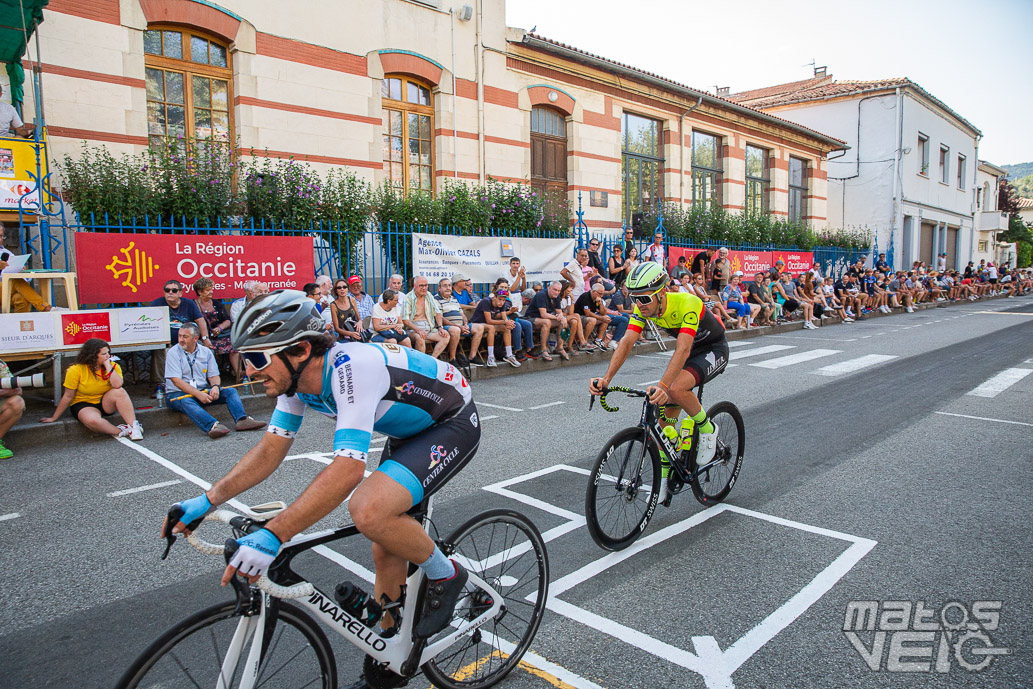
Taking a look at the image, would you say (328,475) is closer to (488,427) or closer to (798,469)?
(798,469)

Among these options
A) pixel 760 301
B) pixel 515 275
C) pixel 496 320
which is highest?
pixel 515 275

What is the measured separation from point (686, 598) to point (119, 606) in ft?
10.1

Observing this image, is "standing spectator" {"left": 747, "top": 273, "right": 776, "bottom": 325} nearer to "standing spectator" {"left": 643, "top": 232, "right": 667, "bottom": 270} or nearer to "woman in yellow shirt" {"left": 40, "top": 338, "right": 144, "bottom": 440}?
"standing spectator" {"left": 643, "top": 232, "right": 667, "bottom": 270}

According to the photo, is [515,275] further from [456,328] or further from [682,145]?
[682,145]

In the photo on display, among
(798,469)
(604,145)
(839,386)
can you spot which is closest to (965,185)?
Result: (604,145)

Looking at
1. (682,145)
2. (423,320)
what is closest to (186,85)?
(423,320)

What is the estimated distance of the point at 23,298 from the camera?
8281 mm

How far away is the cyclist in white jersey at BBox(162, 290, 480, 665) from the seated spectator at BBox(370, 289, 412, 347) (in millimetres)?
7594

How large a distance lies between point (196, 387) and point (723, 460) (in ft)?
19.7

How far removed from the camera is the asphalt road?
319 cm

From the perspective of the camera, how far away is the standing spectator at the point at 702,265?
729 inches

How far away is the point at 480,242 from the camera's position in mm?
13281

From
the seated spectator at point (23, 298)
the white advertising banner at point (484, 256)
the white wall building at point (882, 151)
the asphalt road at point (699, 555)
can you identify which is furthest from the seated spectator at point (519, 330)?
the white wall building at point (882, 151)

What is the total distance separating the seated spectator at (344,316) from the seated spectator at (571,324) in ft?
13.6
